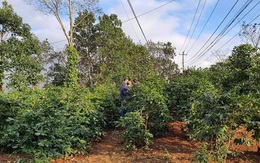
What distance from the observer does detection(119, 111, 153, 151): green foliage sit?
5.54 meters

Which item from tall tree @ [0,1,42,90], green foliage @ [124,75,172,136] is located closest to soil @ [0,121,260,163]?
green foliage @ [124,75,172,136]

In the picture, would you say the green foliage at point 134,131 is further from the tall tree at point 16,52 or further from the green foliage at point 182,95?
the tall tree at point 16,52

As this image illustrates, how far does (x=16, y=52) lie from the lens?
17141 millimetres

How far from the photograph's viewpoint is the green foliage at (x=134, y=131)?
5539mm

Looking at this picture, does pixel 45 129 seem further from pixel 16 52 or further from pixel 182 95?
pixel 16 52

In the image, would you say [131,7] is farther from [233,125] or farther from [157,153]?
[233,125]

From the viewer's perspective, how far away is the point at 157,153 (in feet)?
17.6

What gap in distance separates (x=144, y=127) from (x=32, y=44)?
14592 mm

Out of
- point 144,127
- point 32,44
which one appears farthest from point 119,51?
point 144,127

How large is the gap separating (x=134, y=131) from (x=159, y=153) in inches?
28.1

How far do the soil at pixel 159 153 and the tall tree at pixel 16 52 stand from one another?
40.0 ft

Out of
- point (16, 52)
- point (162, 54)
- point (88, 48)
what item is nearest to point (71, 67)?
point (16, 52)

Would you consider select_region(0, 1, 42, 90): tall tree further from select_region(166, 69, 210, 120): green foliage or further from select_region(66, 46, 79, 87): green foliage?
select_region(166, 69, 210, 120): green foliage

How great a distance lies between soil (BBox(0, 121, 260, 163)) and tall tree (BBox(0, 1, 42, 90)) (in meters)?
12.2
